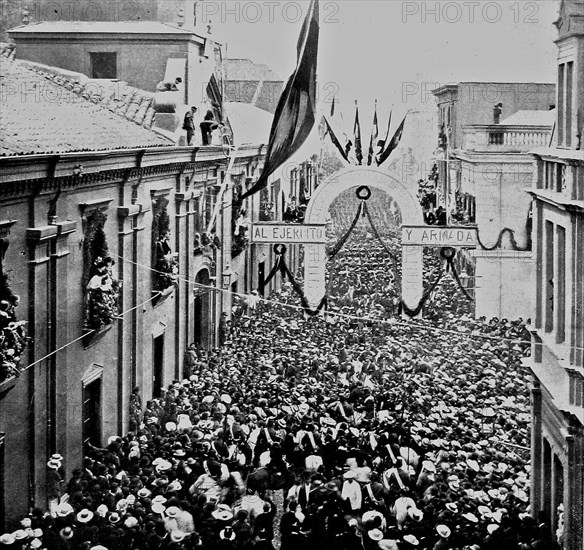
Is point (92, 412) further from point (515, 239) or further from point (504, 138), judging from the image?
point (504, 138)

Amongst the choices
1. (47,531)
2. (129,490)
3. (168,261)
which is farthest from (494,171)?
(47,531)

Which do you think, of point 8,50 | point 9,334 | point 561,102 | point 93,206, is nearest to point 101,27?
point 8,50

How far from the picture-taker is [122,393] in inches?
637

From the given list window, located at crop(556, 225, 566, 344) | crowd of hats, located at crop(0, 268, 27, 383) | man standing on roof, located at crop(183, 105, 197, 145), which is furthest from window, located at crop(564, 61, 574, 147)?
man standing on roof, located at crop(183, 105, 197, 145)

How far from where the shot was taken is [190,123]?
61.0ft

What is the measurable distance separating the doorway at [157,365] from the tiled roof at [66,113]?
10.7 ft

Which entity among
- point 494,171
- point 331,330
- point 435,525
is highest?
point 494,171

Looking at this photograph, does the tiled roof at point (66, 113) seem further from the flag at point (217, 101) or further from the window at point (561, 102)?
the window at point (561, 102)

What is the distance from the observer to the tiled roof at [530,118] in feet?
58.2

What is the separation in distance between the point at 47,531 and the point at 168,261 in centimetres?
657

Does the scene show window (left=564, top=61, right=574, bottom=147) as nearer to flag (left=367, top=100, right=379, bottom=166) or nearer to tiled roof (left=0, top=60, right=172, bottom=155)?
flag (left=367, top=100, right=379, bottom=166)

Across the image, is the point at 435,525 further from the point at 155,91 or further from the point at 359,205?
the point at 155,91

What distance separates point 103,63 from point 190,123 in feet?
5.67

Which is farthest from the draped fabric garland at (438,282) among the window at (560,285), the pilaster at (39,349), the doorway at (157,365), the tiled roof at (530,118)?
the pilaster at (39,349)
